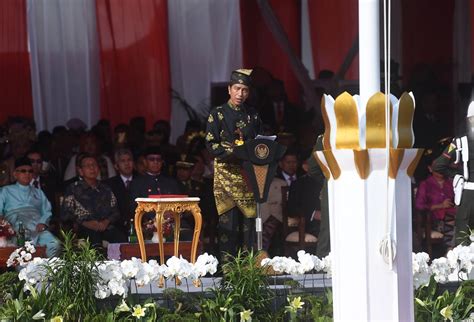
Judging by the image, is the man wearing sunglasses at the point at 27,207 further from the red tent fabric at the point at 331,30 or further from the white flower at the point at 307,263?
the red tent fabric at the point at 331,30

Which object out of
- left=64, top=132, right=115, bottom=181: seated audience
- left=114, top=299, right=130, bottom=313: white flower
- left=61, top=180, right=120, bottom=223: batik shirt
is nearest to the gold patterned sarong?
left=61, top=180, right=120, bottom=223: batik shirt

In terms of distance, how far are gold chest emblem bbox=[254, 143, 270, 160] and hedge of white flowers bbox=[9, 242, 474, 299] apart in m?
1.07

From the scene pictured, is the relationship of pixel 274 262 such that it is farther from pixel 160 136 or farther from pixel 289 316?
pixel 160 136

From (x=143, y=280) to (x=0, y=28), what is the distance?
567cm

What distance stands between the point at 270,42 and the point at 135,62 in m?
1.50

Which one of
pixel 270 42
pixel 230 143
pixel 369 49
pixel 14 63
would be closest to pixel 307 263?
pixel 230 143

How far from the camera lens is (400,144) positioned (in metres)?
5.62

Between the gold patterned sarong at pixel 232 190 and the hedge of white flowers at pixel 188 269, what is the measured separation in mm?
1202

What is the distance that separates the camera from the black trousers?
945cm

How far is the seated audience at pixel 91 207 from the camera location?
1105 centimetres

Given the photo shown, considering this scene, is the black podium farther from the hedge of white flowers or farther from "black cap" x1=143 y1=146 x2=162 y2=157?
"black cap" x1=143 y1=146 x2=162 y2=157

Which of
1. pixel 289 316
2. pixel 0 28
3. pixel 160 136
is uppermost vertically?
pixel 0 28

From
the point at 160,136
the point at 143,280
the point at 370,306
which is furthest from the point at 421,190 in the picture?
the point at 370,306

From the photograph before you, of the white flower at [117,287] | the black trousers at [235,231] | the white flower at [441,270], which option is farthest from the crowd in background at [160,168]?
the white flower at [117,287]
